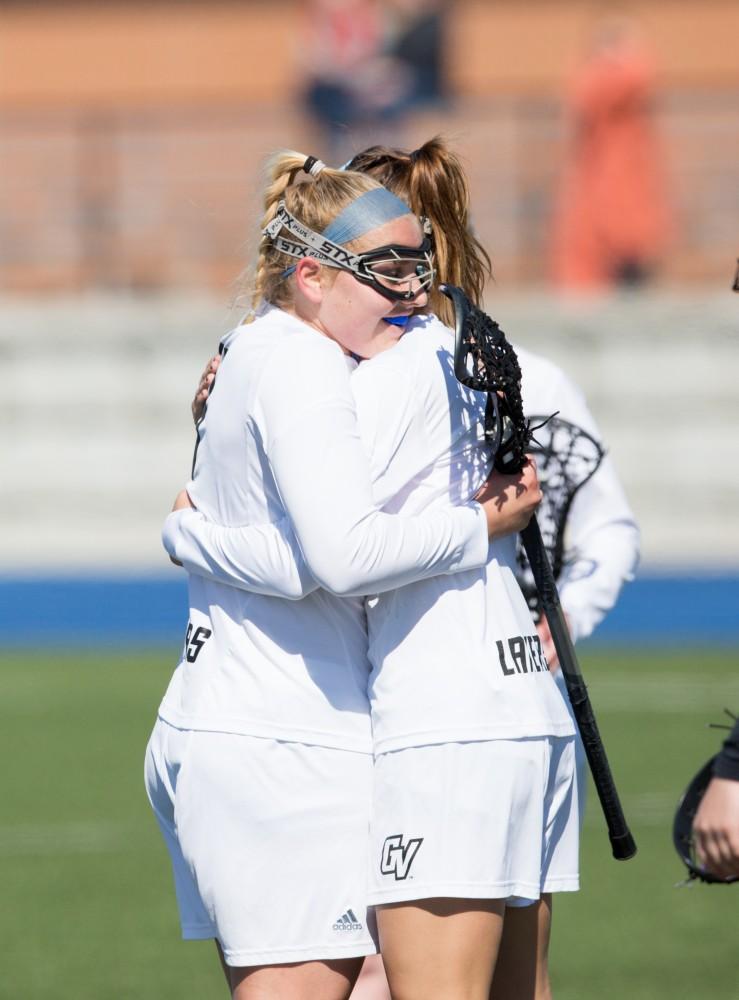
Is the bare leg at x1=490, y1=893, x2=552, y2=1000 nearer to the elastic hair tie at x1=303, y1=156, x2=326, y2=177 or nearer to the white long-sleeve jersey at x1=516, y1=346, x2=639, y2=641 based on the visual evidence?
the white long-sleeve jersey at x1=516, y1=346, x2=639, y2=641

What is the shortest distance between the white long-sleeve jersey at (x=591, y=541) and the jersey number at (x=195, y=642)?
1.22m

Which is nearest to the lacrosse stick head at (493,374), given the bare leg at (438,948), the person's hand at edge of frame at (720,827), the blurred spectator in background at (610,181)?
the person's hand at edge of frame at (720,827)

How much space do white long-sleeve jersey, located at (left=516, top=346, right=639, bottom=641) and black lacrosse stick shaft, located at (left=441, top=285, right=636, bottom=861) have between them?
843 mm

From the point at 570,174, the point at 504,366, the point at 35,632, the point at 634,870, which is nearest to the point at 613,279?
the point at 570,174

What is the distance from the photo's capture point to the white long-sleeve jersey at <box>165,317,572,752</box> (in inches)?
125

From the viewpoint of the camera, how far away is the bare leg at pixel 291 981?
3199 millimetres

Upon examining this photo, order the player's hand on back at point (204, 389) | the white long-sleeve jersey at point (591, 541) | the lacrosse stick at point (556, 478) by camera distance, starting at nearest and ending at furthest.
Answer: the player's hand on back at point (204, 389)
the lacrosse stick at point (556, 478)
the white long-sleeve jersey at point (591, 541)

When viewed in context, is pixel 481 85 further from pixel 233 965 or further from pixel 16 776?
pixel 233 965

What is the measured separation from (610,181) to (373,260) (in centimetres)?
1161

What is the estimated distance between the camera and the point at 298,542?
3125mm

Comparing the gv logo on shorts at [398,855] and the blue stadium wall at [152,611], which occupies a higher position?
the gv logo on shorts at [398,855]

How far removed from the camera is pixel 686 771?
8836 mm

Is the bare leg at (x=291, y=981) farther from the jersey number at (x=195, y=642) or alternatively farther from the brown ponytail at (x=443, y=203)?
the brown ponytail at (x=443, y=203)

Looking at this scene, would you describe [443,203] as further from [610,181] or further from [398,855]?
[610,181]
